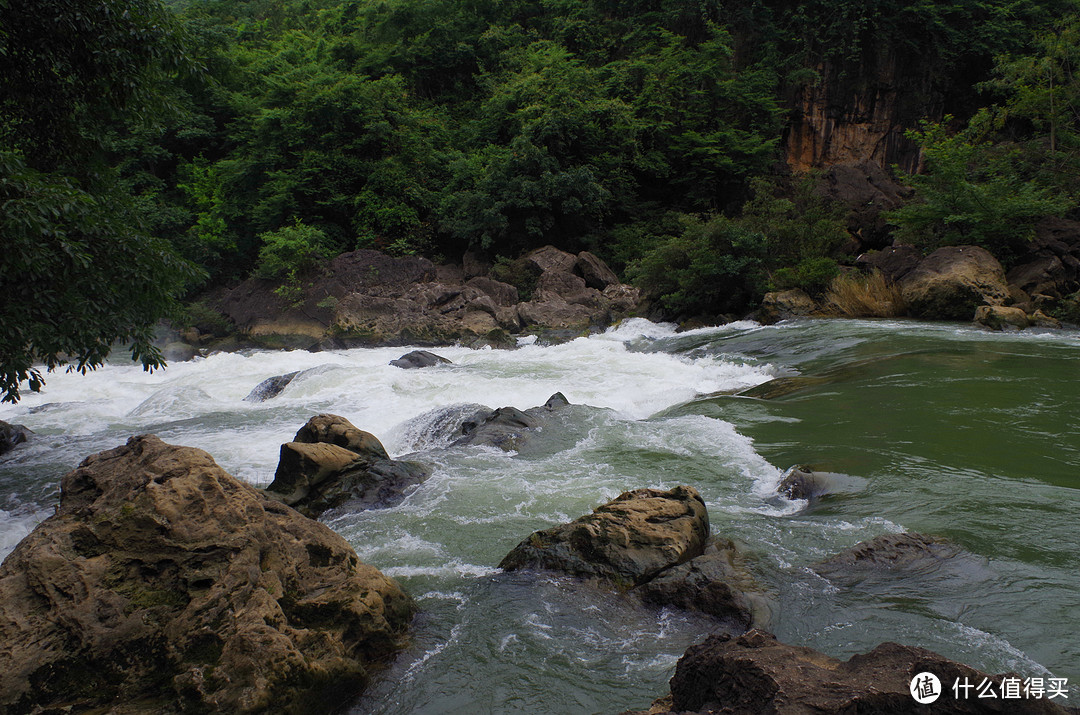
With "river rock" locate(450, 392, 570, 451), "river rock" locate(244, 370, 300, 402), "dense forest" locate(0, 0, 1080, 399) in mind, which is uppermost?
"dense forest" locate(0, 0, 1080, 399)

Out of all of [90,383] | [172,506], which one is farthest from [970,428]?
[90,383]

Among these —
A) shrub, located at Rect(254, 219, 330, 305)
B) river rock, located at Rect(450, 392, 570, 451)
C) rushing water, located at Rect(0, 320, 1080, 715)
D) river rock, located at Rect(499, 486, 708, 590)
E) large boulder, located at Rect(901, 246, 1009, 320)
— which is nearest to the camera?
rushing water, located at Rect(0, 320, 1080, 715)

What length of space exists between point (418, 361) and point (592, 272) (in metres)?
10.4

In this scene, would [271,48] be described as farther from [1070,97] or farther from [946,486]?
[946,486]

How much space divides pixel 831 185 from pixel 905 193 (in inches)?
126

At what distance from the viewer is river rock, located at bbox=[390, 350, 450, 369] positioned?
16.0 m

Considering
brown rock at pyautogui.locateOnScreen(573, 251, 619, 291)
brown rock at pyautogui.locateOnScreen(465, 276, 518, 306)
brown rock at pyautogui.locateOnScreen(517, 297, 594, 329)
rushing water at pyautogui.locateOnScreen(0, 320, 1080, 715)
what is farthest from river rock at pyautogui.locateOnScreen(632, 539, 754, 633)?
brown rock at pyautogui.locateOnScreen(573, 251, 619, 291)

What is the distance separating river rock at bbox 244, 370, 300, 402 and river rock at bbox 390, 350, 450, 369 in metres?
3.20

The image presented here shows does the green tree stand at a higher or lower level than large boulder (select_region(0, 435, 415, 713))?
higher

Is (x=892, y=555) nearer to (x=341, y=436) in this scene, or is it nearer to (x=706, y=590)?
(x=706, y=590)

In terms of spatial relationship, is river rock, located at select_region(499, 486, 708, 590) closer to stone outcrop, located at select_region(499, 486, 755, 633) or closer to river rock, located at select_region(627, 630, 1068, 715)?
stone outcrop, located at select_region(499, 486, 755, 633)

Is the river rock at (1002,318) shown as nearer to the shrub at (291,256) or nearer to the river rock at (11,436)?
the river rock at (11,436)

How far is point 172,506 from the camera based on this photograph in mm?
3711

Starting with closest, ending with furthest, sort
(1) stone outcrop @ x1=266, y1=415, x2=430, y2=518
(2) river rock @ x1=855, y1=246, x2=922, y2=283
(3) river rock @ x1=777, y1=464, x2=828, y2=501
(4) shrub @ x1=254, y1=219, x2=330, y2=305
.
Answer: (3) river rock @ x1=777, y1=464, x2=828, y2=501, (1) stone outcrop @ x1=266, y1=415, x2=430, y2=518, (2) river rock @ x1=855, y1=246, x2=922, y2=283, (4) shrub @ x1=254, y1=219, x2=330, y2=305
